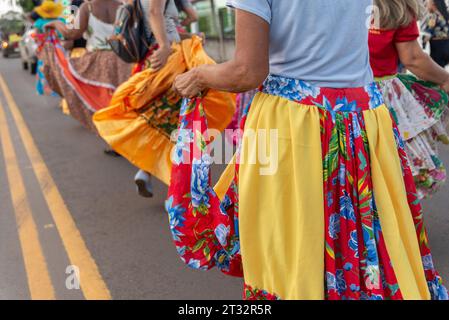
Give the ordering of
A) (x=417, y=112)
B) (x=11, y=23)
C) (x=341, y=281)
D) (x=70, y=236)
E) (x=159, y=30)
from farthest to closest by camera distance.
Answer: (x=11, y=23)
(x=70, y=236)
(x=159, y=30)
(x=417, y=112)
(x=341, y=281)

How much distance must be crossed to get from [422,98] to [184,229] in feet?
6.32

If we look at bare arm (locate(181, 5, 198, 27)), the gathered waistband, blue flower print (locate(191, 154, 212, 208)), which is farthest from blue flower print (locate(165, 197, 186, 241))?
bare arm (locate(181, 5, 198, 27))

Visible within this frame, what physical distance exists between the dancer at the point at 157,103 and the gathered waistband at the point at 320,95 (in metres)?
2.22

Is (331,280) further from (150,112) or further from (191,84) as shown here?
(150,112)

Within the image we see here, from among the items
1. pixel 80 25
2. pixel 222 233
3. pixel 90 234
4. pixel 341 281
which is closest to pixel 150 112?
pixel 90 234

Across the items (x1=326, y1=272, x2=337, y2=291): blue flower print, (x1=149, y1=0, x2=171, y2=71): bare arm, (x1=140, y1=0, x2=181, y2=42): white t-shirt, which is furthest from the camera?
(x1=140, y1=0, x2=181, y2=42): white t-shirt

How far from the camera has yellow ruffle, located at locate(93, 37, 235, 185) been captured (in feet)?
15.1

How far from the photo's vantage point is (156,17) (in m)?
4.45

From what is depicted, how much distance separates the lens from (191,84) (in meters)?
2.44

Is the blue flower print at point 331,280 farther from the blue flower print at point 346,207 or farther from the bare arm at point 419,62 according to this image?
the bare arm at point 419,62

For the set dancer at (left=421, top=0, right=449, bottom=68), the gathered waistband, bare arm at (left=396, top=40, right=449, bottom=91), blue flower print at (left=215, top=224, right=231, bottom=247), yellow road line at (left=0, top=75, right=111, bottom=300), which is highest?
the gathered waistband

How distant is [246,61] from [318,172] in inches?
18.0

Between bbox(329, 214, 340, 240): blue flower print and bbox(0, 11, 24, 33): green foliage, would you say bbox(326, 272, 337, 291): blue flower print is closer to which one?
bbox(329, 214, 340, 240): blue flower print

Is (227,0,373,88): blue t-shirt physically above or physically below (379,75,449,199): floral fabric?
above
